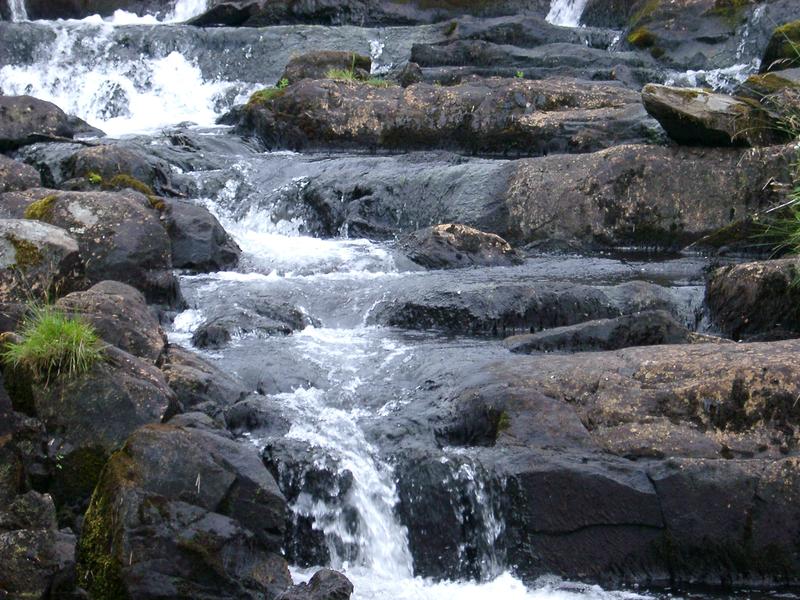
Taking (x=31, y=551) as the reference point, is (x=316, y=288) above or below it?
below

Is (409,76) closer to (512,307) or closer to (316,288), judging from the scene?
(316,288)

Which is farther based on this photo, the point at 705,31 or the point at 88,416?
the point at 705,31

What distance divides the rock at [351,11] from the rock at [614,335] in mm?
16272

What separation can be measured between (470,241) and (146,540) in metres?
6.49

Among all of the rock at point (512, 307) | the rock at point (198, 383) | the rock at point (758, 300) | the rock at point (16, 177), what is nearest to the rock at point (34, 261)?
the rock at point (198, 383)

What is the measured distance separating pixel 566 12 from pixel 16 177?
1454 centimetres

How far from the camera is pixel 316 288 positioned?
10297 millimetres

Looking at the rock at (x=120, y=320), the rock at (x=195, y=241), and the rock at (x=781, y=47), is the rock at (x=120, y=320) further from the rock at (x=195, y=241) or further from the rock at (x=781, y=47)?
the rock at (x=781, y=47)

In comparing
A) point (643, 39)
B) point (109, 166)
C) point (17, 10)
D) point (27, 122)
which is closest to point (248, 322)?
point (109, 166)

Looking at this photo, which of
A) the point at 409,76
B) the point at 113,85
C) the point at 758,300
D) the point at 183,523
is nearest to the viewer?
the point at 183,523

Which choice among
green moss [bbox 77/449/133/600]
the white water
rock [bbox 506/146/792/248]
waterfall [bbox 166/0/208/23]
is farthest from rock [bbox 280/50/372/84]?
green moss [bbox 77/449/133/600]

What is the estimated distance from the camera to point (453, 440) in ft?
22.6

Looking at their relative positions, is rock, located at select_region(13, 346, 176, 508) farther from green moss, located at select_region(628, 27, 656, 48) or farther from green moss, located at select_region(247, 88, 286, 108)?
green moss, located at select_region(628, 27, 656, 48)

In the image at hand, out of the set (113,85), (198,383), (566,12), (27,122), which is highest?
(566,12)
